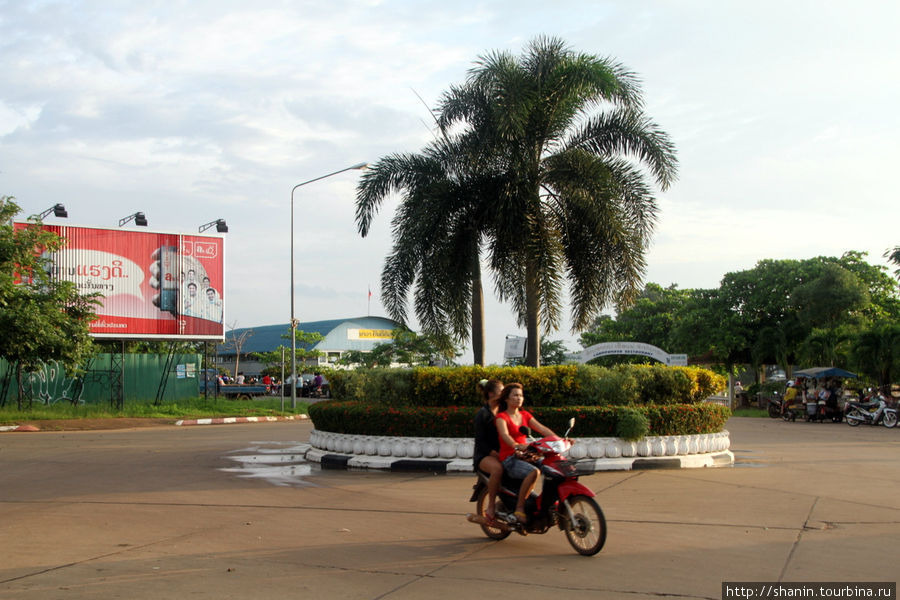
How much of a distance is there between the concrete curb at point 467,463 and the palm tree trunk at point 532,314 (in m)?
3.32

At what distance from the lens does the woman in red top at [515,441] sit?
7152 mm

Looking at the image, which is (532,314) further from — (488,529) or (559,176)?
(488,529)

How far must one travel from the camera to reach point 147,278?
31250mm

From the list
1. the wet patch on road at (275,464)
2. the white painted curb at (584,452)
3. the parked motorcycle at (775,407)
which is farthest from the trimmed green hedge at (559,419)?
the parked motorcycle at (775,407)

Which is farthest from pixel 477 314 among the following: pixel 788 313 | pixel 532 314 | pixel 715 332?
pixel 788 313

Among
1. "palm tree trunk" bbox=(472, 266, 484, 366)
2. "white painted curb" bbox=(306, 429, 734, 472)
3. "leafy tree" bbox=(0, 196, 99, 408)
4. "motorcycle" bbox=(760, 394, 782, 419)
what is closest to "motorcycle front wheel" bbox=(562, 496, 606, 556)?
"white painted curb" bbox=(306, 429, 734, 472)

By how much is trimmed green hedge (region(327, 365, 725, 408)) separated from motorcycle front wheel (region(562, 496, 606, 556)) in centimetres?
616

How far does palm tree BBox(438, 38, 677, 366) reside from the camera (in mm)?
15320

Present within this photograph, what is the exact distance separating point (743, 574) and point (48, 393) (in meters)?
30.0

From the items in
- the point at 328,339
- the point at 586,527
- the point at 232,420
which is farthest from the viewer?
the point at 328,339

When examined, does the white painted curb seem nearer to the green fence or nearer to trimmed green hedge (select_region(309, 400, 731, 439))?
trimmed green hedge (select_region(309, 400, 731, 439))

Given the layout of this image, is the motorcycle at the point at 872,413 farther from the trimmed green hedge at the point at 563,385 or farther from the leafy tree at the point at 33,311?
the leafy tree at the point at 33,311

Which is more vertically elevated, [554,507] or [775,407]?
[554,507]

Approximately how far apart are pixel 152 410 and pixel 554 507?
25.1 meters
